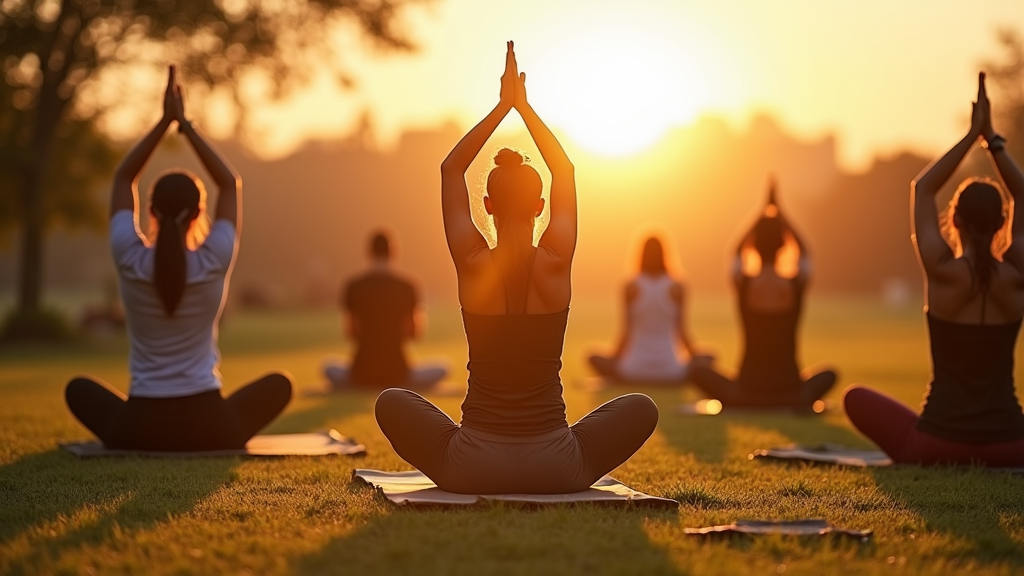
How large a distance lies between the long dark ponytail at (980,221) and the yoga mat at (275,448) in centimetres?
394

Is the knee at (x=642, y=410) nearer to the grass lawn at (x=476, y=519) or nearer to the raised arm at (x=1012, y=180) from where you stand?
the grass lawn at (x=476, y=519)

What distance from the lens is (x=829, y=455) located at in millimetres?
7867

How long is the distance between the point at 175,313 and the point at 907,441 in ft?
14.5

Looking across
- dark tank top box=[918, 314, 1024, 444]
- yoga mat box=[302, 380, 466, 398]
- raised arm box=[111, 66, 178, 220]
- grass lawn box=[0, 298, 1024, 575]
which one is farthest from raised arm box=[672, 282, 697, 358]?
raised arm box=[111, 66, 178, 220]

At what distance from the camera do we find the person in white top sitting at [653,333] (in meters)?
14.4

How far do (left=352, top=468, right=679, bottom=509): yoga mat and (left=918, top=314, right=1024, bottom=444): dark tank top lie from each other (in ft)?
6.78

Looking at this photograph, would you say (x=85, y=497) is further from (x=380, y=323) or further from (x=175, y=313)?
(x=380, y=323)

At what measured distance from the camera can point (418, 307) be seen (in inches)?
559

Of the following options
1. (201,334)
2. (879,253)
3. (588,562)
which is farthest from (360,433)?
(879,253)

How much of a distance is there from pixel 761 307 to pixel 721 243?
6666cm

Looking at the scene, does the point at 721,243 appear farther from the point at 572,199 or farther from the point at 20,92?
the point at 572,199

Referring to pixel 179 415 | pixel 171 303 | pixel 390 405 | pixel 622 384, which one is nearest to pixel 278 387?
pixel 179 415

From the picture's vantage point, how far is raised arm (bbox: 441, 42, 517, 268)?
224 inches

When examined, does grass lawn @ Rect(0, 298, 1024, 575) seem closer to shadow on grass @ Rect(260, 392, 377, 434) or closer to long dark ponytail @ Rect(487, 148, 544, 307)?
shadow on grass @ Rect(260, 392, 377, 434)
